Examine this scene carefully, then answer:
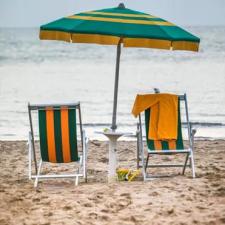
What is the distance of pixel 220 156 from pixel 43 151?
2.96 meters

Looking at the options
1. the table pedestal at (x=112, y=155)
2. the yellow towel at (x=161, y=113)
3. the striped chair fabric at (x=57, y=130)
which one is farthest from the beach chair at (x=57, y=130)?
the yellow towel at (x=161, y=113)

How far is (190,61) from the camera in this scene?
38188mm

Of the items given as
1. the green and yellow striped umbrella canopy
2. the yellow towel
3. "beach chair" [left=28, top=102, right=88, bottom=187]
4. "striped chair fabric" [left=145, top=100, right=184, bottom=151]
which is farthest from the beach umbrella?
"striped chair fabric" [left=145, top=100, right=184, bottom=151]

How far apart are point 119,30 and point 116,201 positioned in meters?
1.45

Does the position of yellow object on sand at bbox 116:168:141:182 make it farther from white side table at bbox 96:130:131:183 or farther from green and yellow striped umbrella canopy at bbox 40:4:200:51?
green and yellow striped umbrella canopy at bbox 40:4:200:51

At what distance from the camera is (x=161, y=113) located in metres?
5.96

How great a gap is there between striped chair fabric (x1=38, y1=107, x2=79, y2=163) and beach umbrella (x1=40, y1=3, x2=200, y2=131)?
0.71 meters

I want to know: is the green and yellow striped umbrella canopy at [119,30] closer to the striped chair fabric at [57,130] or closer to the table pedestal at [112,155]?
the striped chair fabric at [57,130]

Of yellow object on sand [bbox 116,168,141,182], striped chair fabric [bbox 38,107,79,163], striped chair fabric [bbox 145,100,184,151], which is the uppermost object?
striped chair fabric [bbox 38,107,79,163]

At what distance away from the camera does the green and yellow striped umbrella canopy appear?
517cm

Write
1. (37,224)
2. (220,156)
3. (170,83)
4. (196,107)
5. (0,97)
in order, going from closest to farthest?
(37,224)
(220,156)
(196,107)
(0,97)
(170,83)

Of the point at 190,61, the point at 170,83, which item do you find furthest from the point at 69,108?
the point at 190,61

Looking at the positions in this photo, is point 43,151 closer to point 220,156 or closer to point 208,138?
point 220,156

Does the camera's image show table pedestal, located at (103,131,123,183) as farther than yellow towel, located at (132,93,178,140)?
No
